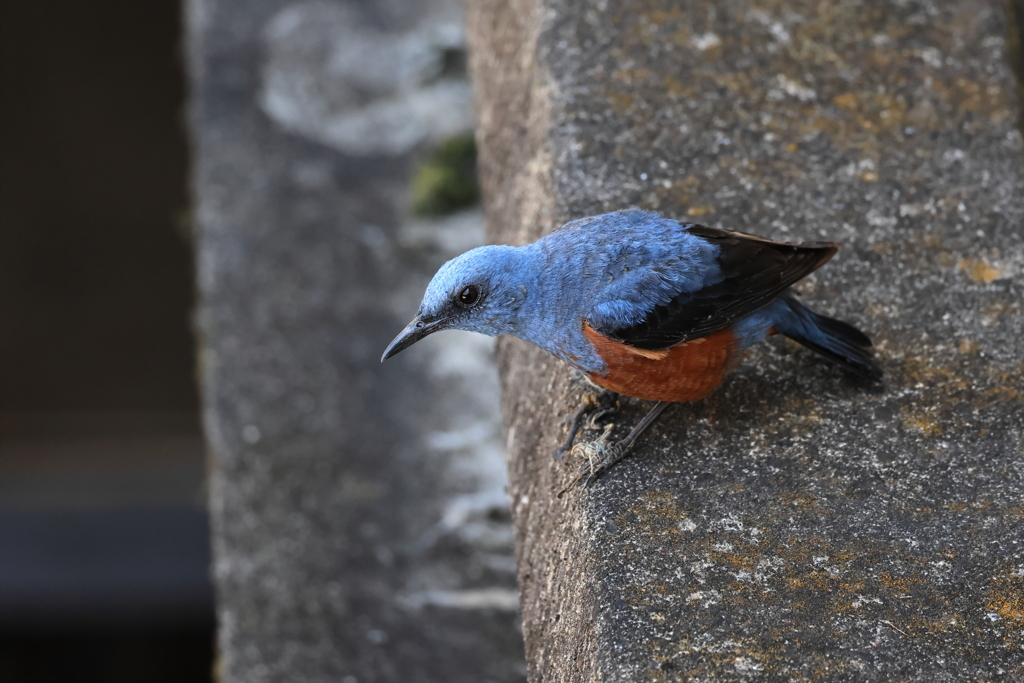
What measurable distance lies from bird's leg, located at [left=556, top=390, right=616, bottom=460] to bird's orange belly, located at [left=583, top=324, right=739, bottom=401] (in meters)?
0.08

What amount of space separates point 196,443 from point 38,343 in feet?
3.92

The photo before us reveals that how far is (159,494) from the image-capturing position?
20.2 feet

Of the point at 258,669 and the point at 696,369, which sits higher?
the point at 696,369

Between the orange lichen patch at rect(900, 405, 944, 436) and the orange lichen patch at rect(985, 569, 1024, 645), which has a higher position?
the orange lichen patch at rect(900, 405, 944, 436)

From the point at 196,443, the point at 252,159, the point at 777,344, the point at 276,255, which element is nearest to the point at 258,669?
the point at 276,255

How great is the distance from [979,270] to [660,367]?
3.28ft

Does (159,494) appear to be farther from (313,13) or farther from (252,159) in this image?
(313,13)

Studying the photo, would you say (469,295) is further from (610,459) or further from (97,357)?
(97,357)

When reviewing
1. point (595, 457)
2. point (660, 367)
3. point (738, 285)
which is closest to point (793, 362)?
point (738, 285)

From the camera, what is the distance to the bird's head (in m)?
2.48

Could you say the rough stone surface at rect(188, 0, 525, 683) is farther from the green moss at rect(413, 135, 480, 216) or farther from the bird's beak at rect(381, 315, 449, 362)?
the bird's beak at rect(381, 315, 449, 362)

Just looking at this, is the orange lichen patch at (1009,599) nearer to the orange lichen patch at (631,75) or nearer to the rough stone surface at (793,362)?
the rough stone surface at (793,362)

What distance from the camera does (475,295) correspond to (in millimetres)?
2498

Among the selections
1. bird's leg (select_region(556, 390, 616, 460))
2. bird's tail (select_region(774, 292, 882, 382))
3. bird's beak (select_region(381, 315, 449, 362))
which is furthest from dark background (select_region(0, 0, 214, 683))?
bird's tail (select_region(774, 292, 882, 382))
